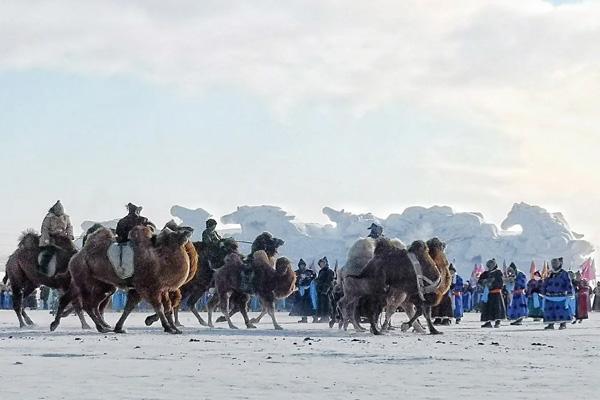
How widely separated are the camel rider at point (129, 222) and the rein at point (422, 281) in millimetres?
4059

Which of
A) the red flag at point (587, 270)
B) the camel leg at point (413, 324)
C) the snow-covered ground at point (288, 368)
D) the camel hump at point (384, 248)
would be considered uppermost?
the red flag at point (587, 270)

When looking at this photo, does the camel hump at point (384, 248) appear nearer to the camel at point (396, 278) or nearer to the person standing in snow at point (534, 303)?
the camel at point (396, 278)

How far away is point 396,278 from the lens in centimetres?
1730

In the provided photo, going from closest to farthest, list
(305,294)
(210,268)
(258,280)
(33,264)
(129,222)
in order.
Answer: (129,222) → (33,264) → (258,280) → (210,268) → (305,294)

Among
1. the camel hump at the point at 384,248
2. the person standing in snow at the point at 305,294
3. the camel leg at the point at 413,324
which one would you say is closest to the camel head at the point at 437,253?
the camel leg at the point at 413,324

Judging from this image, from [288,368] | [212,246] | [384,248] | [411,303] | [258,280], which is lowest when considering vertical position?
[288,368]

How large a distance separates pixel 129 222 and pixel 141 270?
1.15m

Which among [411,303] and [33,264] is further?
[33,264]

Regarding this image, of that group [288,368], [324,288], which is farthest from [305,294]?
[288,368]

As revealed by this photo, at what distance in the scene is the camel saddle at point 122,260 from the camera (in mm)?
16297

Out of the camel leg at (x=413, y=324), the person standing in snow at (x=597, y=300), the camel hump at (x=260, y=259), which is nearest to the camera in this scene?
the camel leg at (x=413, y=324)

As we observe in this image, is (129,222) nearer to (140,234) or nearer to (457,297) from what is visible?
(140,234)

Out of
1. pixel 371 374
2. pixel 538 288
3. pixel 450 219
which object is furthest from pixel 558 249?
pixel 371 374

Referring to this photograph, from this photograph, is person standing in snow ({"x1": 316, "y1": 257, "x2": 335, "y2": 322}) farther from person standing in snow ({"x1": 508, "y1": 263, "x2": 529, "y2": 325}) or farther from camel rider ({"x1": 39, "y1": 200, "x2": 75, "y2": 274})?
camel rider ({"x1": 39, "y1": 200, "x2": 75, "y2": 274})
